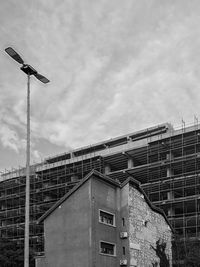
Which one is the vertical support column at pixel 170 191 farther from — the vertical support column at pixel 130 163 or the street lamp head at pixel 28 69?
the street lamp head at pixel 28 69

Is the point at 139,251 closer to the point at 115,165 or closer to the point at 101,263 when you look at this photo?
the point at 101,263

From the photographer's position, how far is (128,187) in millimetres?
37906

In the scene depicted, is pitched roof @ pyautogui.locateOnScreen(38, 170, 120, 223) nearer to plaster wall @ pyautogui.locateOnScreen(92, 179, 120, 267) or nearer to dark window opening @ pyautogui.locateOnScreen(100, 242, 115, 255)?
plaster wall @ pyautogui.locateOnScreen(92, 179, 120, 267)

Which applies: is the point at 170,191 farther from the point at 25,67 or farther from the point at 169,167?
the point at 25,67

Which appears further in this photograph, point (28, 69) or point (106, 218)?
point (106, 218)

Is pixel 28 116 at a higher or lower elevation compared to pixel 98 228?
higher

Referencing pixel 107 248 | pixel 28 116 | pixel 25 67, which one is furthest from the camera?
pixel 107 248

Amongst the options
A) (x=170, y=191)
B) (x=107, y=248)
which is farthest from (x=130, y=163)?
(x=107, y=248)

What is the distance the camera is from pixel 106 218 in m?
35.5

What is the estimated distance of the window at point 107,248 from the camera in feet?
111

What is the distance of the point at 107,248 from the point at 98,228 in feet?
7.10

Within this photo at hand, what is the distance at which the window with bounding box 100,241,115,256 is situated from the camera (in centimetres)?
3398

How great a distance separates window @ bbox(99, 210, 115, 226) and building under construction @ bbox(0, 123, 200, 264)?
23.2 meters

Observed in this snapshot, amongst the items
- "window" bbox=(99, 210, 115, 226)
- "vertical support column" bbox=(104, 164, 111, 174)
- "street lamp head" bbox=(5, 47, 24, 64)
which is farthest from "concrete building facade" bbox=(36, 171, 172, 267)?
"vertical support column" bbox=(104, 164, 111, 174)
